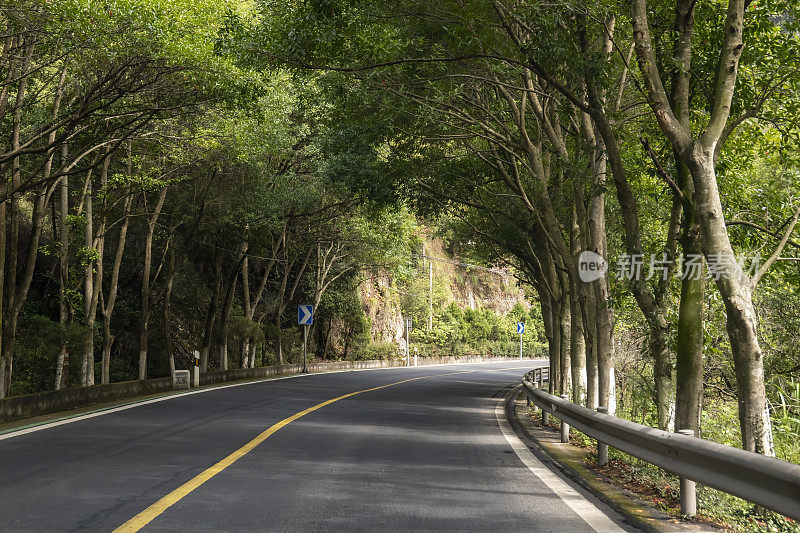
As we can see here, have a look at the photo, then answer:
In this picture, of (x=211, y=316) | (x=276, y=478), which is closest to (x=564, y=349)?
(x=276, y=478)

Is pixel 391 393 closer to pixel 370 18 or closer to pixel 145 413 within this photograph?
pixel 145 413

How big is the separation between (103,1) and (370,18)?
4998 millimetres

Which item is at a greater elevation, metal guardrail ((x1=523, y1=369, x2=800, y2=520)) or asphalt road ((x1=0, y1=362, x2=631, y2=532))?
metal guardrail ((x1=523, y1=369, x2=800, y2=520))

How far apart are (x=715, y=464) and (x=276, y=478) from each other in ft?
13.9

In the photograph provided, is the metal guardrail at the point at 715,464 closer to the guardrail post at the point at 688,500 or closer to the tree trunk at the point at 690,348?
the guardrail post at the point at 688,500

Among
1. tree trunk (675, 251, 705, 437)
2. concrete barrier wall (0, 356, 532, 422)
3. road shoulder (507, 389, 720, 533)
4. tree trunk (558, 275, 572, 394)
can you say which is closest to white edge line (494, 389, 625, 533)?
road shoulder (507, 389, 720, 533)

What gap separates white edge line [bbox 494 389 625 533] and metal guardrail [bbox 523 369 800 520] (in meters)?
0.64

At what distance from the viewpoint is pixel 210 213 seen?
86.9 feet

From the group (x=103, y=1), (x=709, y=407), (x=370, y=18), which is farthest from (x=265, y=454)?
(x=709, y=407)

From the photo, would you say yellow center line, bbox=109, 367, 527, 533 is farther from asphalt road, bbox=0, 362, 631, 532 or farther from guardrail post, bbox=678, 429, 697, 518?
guardrail post, bbox=678, 429, 697, 518

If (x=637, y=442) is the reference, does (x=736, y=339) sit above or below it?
above

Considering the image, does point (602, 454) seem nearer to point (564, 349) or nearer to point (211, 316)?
point (564, 349)

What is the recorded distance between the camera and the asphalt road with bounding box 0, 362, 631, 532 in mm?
5938

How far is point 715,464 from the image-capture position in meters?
5.33
